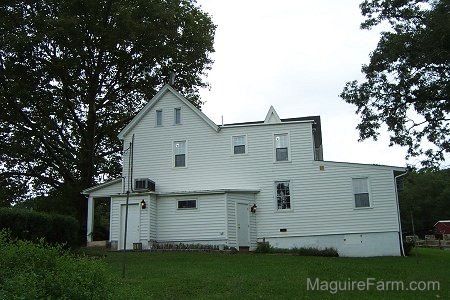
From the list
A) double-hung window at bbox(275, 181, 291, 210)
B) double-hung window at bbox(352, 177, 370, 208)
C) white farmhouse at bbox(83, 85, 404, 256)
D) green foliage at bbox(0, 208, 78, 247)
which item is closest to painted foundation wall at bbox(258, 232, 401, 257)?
white farmhouse at bbox(83, 85, 404, 256)

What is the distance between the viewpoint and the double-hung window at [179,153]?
26.2 metres

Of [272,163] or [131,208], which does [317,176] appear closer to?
[272,163]

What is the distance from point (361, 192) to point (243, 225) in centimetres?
609

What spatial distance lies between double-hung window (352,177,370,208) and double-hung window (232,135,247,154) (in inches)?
230

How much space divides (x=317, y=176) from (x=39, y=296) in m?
19.5

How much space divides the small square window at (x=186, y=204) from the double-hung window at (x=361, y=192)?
8050mm

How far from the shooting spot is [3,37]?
27469 mm

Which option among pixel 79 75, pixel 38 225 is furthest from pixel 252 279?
pixel 79 75

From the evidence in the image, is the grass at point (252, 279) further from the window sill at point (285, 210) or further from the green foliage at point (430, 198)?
the green foliage at point (430, 198)

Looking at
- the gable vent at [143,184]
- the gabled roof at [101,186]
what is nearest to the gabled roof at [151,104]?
the gabled roof at [101,186]

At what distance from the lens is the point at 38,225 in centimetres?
1681

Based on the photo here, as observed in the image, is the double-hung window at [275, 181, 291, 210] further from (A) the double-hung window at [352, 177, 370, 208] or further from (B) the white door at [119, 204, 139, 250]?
(B) the white door at [119, 204, 139, 250]

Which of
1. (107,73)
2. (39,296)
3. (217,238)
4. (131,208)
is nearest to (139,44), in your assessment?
(107,73)

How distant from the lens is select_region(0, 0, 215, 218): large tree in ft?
92.9
